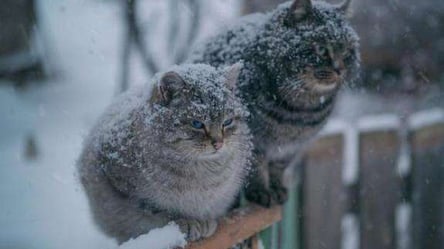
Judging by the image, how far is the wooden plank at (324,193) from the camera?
316cm

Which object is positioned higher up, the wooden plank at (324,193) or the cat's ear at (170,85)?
the cat's ear at (170,85)

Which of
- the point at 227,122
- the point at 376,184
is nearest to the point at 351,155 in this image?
the point at 376,184

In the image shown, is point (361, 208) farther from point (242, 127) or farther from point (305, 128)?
point (242, 127)

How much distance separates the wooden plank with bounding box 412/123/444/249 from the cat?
182 centimetres

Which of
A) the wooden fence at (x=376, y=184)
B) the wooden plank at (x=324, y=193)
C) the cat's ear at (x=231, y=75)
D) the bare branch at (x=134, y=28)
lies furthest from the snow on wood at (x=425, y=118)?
the cat's ear at (x=231, y=75)

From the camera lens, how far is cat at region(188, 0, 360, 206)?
1.72m

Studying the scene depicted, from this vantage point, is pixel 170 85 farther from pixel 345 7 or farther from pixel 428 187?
pixel 428 187

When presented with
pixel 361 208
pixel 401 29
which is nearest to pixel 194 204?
pixel 361 208

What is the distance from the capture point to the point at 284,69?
1.78 meters

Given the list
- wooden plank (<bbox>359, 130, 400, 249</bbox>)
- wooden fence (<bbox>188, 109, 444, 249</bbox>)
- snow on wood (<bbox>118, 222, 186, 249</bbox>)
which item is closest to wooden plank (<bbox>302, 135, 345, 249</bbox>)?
wooden fence (<bbox>188, 109, 444, 249</bbox>)

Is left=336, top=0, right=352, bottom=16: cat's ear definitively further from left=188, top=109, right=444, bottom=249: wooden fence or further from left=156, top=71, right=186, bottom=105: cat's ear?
left=188, top=109, right=444, bottom=249: wooden fence

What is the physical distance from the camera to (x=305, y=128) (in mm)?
1980

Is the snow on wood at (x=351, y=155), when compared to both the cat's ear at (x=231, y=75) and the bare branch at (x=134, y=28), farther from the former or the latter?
the cat's ear at (x=231, y=75)

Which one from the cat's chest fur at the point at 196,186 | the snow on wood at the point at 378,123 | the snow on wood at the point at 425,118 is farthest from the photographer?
the snow on wood at the point at 425,118
